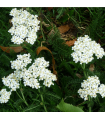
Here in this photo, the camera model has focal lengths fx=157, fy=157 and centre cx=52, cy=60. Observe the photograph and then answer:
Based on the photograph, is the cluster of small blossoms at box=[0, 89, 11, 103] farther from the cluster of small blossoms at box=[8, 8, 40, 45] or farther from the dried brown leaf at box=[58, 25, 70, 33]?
the dried brown leaf at box=[58, 25, 70, 33]

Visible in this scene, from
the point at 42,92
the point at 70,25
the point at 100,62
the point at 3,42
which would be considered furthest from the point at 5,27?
the point at 100,62

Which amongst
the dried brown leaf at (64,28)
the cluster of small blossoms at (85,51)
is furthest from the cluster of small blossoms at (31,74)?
the dried brown leaf at (64,28)

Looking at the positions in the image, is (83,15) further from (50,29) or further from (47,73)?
(47,73)

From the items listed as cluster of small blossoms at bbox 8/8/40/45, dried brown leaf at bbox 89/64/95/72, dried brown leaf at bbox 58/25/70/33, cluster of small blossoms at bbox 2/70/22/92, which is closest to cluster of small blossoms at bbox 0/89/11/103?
cluster of small blossoms at bbox 2/70/22/92

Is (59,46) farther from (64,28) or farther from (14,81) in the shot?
(14,81)

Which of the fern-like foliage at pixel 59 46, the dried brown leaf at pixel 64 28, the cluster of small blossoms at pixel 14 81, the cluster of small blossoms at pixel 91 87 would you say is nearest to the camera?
the cluster of small blossoms at pixel 91 87

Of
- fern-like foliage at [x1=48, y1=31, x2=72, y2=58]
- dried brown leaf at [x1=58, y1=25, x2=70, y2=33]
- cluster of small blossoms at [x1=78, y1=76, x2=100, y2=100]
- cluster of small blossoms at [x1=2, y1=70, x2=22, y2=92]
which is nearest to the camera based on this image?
cluster of small blossoms at [x1=78, y1=76, x2=100, y2=100]

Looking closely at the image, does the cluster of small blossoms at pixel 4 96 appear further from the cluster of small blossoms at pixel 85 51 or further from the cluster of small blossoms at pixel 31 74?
the cluster of small blossoms at pixel 85 51

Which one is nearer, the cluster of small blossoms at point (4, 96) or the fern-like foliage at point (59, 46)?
the cluster of small blossoms at point (4, 96)
